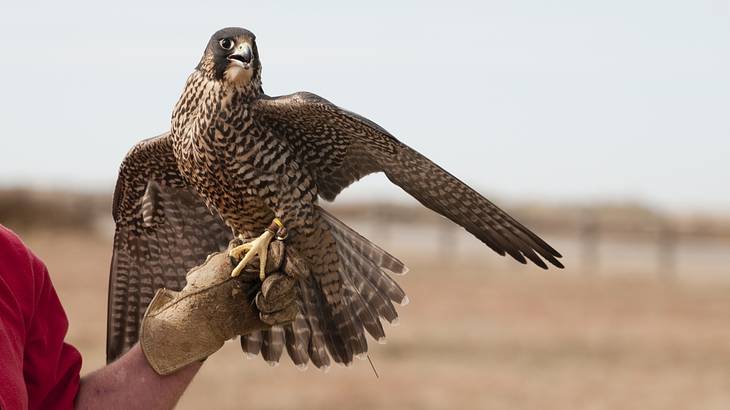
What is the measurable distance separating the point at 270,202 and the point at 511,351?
273 inches

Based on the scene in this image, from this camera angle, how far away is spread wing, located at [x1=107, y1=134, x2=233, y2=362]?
3027 mm

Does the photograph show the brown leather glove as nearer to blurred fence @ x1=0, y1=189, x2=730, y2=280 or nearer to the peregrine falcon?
the peregrine falcon

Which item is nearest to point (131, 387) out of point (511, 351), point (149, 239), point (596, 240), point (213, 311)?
point (213, 311)

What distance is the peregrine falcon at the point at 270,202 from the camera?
260 centimetres

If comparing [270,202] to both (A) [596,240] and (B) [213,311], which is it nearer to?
(B) [213,311]

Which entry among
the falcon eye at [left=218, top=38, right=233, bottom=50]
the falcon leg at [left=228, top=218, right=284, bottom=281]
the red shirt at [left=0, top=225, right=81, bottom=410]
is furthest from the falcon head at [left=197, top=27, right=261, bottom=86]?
the red shirt at [left=0, top=225, right=81, bottom=410]

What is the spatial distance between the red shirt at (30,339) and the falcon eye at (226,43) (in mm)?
735

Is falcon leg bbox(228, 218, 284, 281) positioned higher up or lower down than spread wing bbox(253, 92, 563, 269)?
lower down

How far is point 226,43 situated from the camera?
2629mm

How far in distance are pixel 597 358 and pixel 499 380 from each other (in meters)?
1.38

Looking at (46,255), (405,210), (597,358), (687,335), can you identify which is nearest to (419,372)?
(597,358)

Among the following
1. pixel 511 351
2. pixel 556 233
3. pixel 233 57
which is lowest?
pixel 556 233

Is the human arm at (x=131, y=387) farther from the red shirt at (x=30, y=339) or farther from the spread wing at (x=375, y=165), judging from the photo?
the spread wing at (x=375, y=165)

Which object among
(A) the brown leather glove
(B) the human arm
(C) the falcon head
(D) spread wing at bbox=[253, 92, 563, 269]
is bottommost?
(B) the human arm
